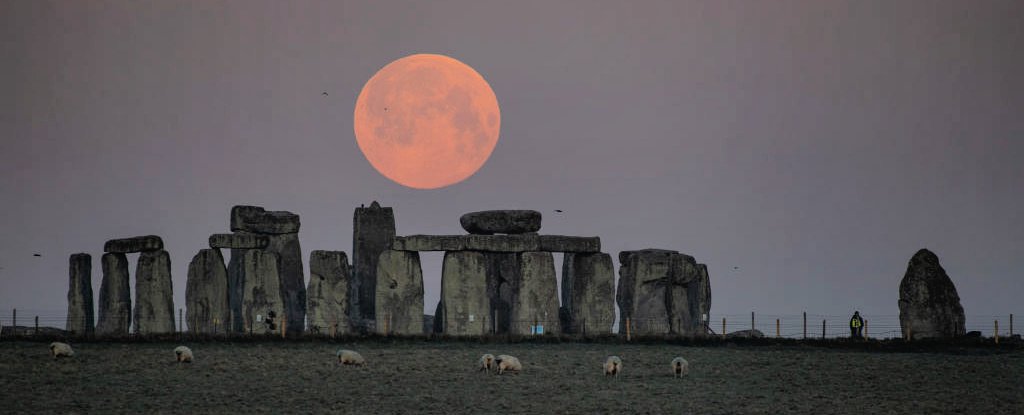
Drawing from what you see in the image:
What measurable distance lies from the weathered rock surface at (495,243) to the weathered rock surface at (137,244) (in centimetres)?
708

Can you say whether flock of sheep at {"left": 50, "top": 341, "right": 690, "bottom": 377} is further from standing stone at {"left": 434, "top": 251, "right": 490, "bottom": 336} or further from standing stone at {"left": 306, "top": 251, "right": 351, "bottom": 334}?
standing stone at {"left": 306, "top": 251, "right": 351, "bottom": 334}

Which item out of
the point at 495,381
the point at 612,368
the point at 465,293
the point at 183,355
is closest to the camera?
the point at 495,381

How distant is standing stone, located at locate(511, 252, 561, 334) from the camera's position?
54.4 meters

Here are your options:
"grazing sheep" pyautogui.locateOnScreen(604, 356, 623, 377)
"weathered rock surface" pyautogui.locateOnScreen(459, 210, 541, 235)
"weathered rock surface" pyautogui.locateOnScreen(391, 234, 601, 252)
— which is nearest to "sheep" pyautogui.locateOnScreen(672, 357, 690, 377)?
"grazing sheep" pyautogui.locateOnScreen(604, 356, 623, 377)

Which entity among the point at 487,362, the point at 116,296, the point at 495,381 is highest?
the point at 116,296

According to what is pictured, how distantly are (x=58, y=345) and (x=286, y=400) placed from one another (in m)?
8.83

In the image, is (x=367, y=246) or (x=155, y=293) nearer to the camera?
(x=155, y=293)

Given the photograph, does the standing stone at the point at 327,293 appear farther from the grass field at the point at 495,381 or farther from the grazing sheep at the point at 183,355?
the grazing sheep at the point at 183,355

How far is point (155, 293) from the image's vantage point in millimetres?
54719

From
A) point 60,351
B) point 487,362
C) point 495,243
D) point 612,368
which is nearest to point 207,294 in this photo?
point 495,243

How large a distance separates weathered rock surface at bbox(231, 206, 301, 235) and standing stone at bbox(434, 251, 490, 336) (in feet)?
21.2

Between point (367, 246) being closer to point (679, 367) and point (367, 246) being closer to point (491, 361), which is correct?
point (491, 361)

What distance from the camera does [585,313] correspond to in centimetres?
5491

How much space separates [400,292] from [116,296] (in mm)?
8967
